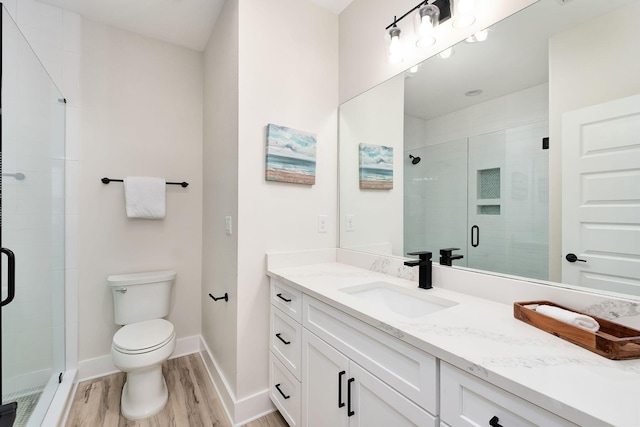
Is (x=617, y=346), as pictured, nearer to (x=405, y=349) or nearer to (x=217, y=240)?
(x=405, y=349)

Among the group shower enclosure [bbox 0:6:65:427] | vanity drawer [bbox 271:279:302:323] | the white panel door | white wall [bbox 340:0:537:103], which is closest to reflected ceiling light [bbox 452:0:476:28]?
white wall [bbox 340:0:537:103]

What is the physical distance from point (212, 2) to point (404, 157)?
5.46 feet

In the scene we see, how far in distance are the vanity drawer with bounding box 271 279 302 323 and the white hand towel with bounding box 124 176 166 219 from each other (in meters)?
1.20

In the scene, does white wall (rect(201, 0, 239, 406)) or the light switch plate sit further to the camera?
the light switch plate

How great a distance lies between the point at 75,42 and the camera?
77.9 inches

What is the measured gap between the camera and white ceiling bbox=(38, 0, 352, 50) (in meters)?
1.87

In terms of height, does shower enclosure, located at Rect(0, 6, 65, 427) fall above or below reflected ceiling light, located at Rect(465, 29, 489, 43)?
below

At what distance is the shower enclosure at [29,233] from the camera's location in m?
1.19

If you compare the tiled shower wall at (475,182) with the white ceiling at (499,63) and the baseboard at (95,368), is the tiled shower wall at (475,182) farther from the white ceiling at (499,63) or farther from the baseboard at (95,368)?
the baseboard at (95,368)

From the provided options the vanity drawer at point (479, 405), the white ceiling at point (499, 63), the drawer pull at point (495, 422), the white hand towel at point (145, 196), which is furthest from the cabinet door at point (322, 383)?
the white hand towel at point (145, 196)

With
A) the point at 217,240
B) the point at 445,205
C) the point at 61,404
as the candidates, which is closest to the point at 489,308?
the point at 445,205

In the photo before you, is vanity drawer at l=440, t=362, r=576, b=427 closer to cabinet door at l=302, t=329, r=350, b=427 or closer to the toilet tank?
cabinet door at l=302, t=329, r=350, b=427

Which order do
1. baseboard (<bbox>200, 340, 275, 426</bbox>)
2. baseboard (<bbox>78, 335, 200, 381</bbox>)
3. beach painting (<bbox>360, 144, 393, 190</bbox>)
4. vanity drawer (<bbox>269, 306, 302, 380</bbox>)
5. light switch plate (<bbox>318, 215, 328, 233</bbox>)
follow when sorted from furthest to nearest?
baseboard (<bbox>78, 335, 200, 381</bbox>)
light switch plate (<bbox>318, 215, 328, 233</bbox>)
beach painting (<bbox>360, 144, 393, 190</bbox>)
baseboard (<bbox>200, 340, 275, 426</bbox>)
vanity drawer (<bbox>269, 306, 302, 380</bbox>)

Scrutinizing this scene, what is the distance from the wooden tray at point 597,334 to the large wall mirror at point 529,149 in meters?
0.14
